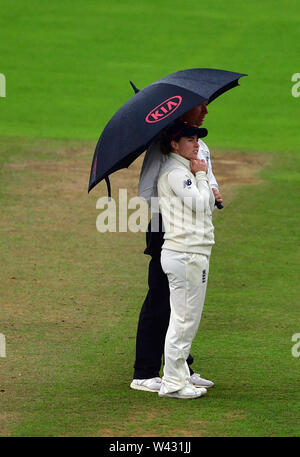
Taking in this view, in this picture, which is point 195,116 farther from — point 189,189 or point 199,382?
point 199,382

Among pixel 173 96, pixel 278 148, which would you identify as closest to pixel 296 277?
pixel 173 96

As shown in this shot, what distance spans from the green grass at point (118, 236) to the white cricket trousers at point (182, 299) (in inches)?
14.3

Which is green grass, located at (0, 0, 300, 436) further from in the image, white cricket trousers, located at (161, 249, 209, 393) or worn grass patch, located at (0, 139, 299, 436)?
white cricket trousers, located at (161, 249, 209, 393)

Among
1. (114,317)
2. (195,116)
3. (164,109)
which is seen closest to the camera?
(164,109)

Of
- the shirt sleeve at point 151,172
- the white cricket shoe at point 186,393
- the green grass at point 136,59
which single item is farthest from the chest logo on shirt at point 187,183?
the green grass at point 136,59

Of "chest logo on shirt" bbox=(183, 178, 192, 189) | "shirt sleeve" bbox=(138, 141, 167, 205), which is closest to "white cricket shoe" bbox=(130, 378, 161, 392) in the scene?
"shirt sleeve" bbox=(138, 141, 167, 205)

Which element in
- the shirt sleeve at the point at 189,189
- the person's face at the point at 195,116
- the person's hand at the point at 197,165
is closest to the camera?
the shirt sleeve at the point at 189,189

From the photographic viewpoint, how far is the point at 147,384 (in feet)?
24.8

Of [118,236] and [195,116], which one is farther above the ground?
[195,116]

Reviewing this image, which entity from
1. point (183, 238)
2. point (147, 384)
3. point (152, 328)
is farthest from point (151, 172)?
point (147, 384)

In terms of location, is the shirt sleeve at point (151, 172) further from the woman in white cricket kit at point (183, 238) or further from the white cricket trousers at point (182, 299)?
the white cricket trousers at point (182, 299)

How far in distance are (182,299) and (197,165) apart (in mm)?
951

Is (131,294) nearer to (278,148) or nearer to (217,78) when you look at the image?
(217,78)

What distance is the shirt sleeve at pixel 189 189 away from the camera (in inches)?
279
